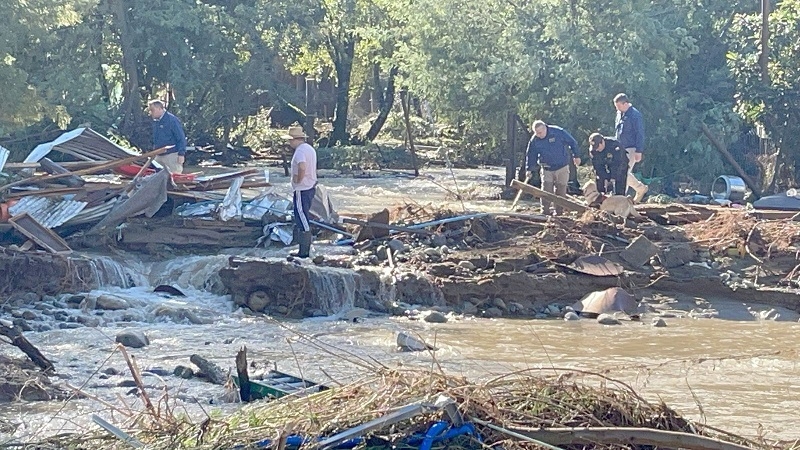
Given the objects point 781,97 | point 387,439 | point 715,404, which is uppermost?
point 781,97

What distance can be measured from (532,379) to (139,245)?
11.6m

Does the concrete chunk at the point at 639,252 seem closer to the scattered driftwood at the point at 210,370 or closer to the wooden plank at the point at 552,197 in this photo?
the wooden plank at the point at 552,197

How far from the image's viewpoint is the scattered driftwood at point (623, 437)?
500 centimetres

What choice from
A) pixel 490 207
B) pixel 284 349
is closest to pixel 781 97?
pixel 490 207

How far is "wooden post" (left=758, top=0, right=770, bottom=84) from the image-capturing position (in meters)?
24.1

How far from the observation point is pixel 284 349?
12.1m

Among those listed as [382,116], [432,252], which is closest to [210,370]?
[432,252]

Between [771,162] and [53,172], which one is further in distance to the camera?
[771,162]

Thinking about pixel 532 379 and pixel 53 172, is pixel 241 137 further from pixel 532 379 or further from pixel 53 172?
pixel 532 379

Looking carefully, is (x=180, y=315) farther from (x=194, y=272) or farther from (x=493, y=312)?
(x=493, y=312)

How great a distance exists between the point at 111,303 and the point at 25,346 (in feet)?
15.1

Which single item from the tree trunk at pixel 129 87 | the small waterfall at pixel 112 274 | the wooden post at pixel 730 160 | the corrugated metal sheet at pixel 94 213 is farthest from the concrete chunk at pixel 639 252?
the tree trunk at pixel 129 87

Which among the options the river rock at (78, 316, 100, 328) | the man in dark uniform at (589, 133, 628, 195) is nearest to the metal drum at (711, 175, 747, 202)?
the man in dark uniform at (589, 133, 628, 195)

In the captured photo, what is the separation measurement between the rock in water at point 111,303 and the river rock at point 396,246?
3741 millimetres
